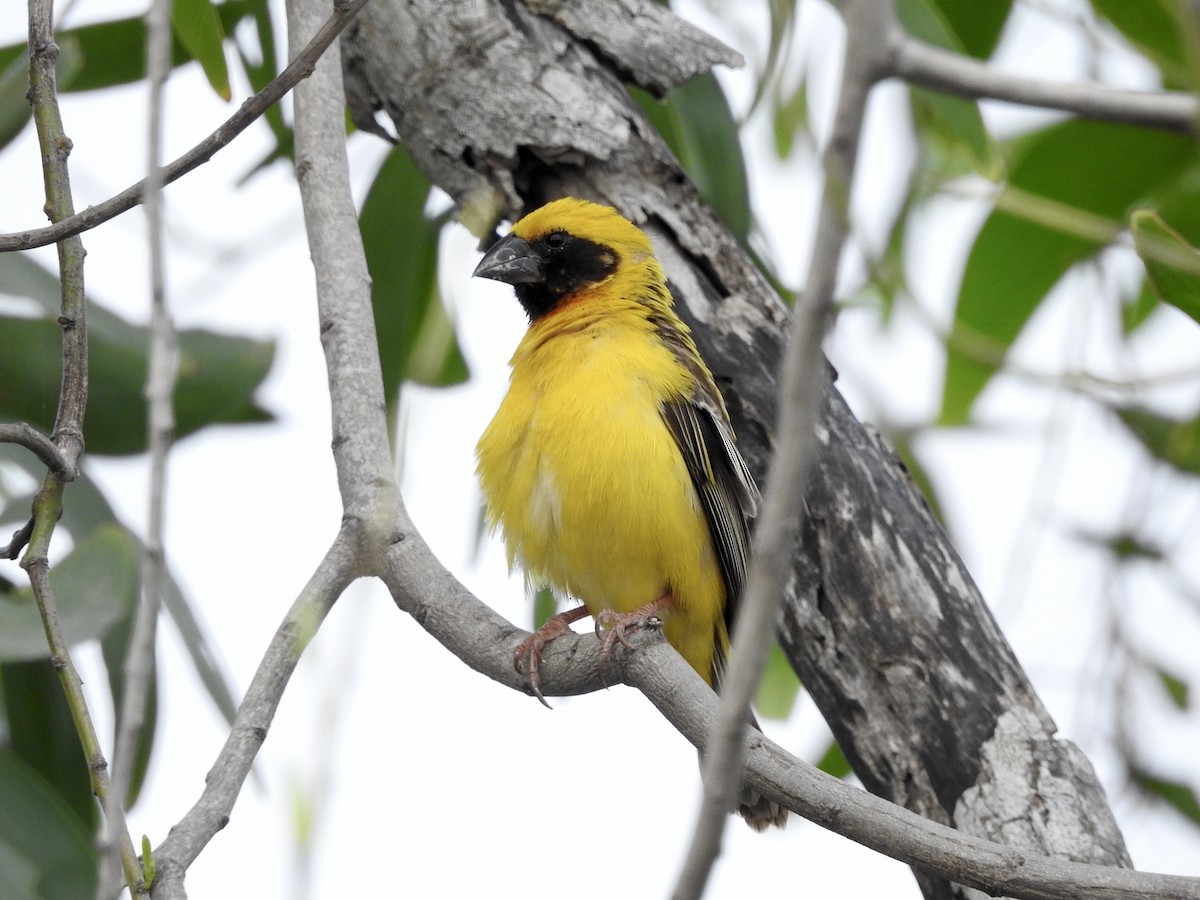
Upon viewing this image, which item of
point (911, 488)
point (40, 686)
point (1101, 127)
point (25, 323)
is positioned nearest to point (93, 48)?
point (25, 323)

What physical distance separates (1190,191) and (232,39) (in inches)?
130

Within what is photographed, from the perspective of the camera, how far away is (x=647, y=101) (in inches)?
181

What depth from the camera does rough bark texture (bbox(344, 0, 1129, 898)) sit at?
3260 mm

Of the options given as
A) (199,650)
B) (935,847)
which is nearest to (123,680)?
(199,650)

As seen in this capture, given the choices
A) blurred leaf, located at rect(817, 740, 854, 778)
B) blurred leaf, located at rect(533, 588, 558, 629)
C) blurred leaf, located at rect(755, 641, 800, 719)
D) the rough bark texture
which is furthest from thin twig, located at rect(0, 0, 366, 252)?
blurred leaf, located at rect(817, 740, 854, 778)

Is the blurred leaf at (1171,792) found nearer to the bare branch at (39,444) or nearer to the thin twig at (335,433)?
the thin twig at (335,433)

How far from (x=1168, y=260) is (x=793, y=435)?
1.58 m

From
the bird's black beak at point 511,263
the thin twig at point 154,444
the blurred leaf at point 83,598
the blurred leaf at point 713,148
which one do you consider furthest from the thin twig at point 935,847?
the bird's black beak at point 511,263

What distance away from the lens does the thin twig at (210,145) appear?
88.9 inches

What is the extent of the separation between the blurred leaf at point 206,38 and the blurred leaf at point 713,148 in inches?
60.8

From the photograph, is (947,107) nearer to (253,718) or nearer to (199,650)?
(253,718)

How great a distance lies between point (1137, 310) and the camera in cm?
479

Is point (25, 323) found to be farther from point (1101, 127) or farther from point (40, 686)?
point (1101, 127)

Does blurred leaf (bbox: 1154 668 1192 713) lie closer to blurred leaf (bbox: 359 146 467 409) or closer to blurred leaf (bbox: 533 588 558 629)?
blurred leaf (bbox: 533 588 558 629)
